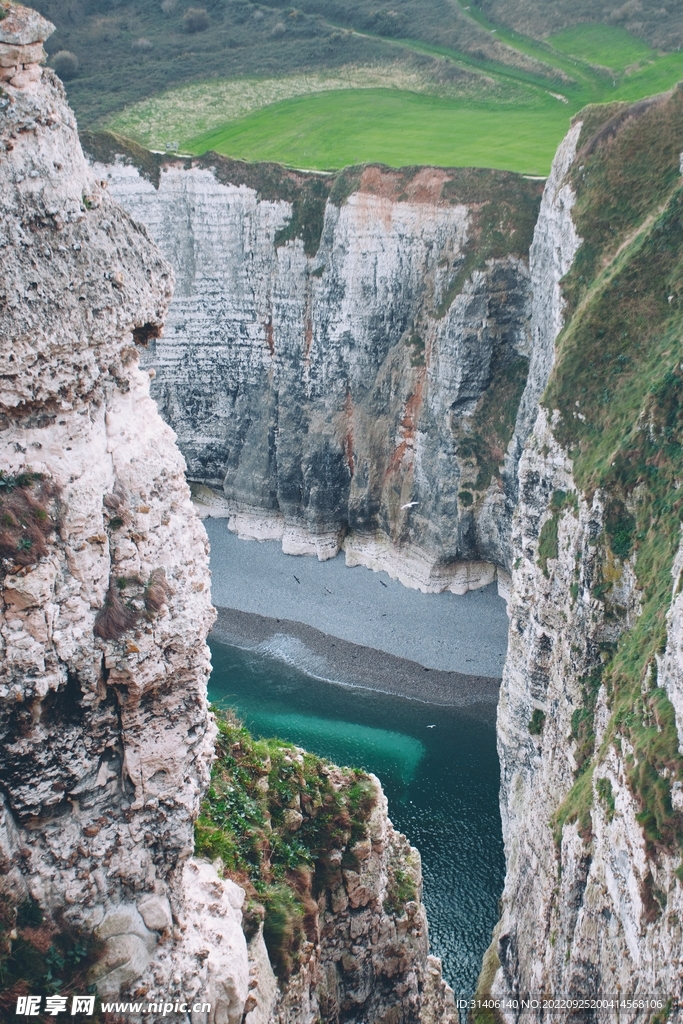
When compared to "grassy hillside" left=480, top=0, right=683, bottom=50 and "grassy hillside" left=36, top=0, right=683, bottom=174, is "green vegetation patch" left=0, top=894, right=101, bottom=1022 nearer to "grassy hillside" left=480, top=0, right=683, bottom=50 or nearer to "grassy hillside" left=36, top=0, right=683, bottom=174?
"grassy hillside" left=36, top=0, right=683, bottom=174

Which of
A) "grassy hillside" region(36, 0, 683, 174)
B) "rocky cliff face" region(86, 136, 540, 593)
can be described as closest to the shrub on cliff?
"grassy hillside" region(36, 0, 683, 174)

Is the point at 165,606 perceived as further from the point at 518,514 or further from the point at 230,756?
the point at 518,514

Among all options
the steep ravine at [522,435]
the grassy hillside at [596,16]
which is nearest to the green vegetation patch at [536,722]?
the steep ravine at [522,435]

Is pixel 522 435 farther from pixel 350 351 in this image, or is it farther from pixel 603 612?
pixel 603 612

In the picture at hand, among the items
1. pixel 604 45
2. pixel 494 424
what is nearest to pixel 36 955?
pixel 494 424

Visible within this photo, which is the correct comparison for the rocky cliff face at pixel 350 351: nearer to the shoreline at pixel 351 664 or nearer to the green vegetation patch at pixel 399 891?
the shoreline at pixel 351 664

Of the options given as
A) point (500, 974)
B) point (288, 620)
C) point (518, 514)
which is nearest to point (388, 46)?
point (288, 620)
